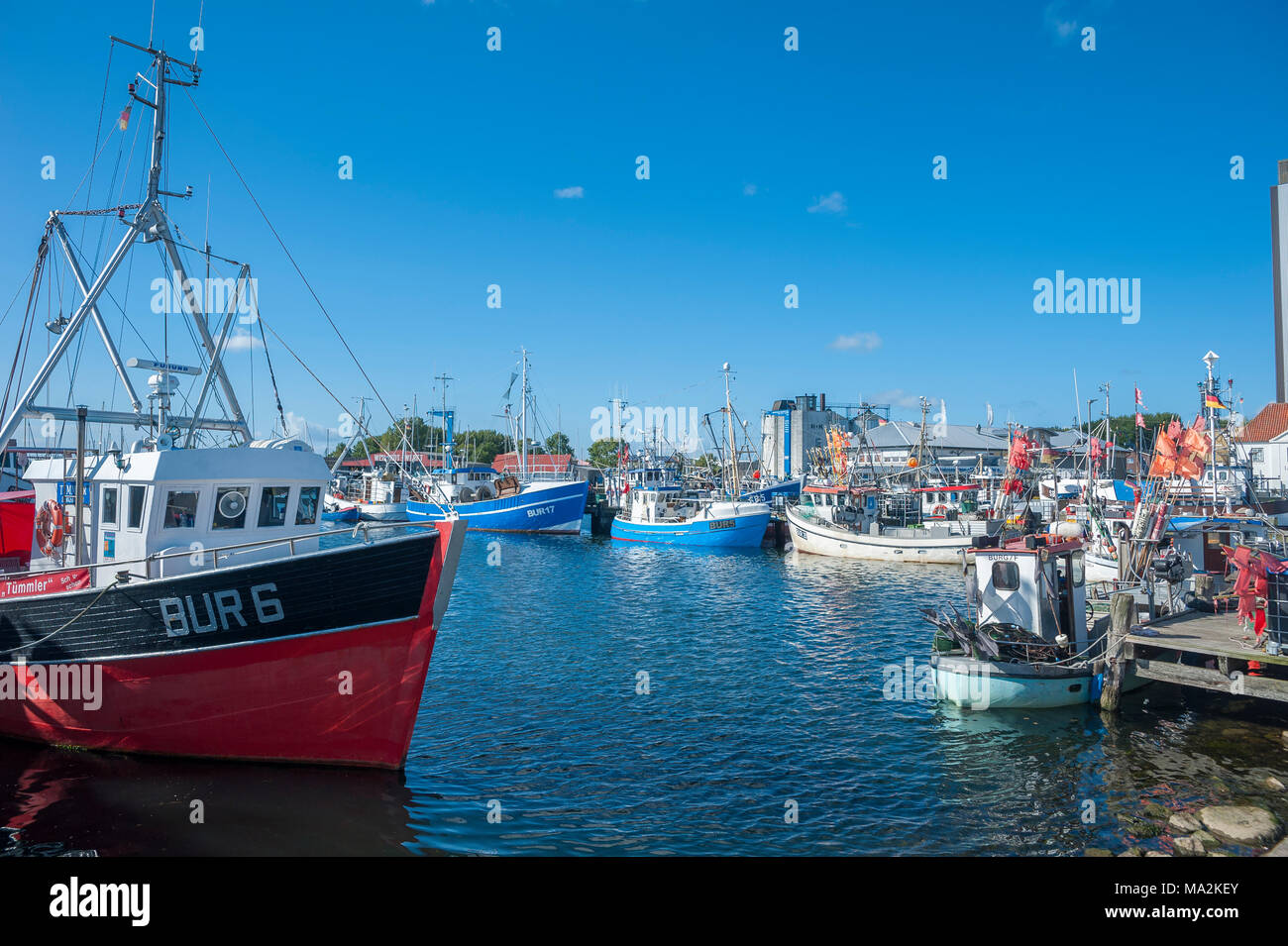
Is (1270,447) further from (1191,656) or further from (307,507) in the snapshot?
(307,507)

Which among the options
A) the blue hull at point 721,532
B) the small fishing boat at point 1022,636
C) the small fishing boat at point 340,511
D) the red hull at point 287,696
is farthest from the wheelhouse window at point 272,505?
the small fishing boat at point 340,511

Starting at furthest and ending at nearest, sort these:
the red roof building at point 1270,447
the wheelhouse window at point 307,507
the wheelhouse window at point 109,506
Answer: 1. the red roof building at point 1270,447
2. the wheelhouse window at point 307,507
3. the wheelhouse window at point 109,506

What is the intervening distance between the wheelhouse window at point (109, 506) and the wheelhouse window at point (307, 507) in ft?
9.63

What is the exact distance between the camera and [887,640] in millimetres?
23000

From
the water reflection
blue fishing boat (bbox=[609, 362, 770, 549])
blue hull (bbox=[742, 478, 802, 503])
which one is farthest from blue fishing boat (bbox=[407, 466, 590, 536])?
the water reflection

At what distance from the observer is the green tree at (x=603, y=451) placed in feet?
450

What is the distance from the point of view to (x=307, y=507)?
14422 mm

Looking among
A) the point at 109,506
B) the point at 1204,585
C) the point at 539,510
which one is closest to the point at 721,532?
the point at 539,510

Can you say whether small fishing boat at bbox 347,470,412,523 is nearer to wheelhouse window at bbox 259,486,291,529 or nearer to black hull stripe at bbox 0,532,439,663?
wheelhouse window at bbox 259,486,291,529

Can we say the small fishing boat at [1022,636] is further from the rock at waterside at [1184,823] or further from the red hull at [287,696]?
the red hull at [287,696]
